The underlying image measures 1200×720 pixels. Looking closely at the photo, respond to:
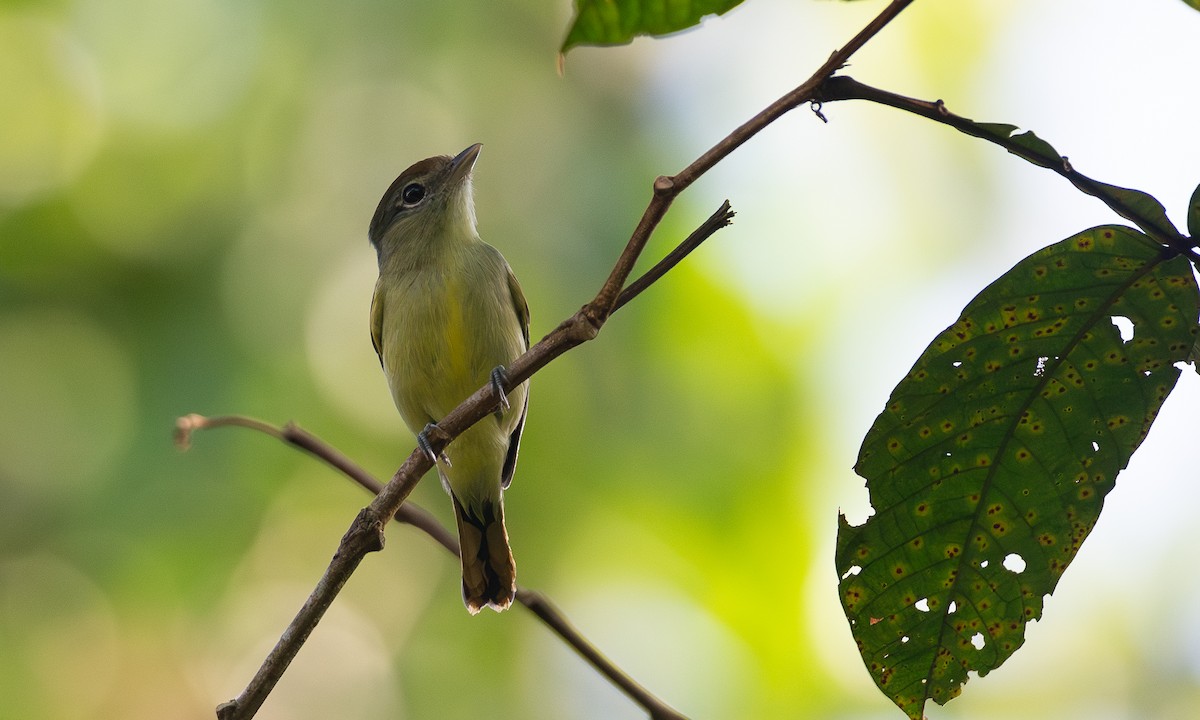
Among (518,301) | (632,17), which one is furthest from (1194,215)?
(518,301)

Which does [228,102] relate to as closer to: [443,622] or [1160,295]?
[443,622]

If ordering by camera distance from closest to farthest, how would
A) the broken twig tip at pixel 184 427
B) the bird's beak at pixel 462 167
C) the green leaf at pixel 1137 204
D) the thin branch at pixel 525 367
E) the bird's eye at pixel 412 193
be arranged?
the thin branch at pixel 525 367, the green leaf at pixel 1137 204, the broken twig tip at pixel 184 427, the bird's beak at pixel 462 167, the bird's eye at pixel 412 193

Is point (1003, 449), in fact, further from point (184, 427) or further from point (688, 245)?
point (184, 427)

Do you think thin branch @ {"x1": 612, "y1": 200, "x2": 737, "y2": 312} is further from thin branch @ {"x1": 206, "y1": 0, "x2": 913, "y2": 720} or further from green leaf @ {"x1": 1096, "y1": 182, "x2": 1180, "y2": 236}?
green leaf @ {"x1": 1096, "y1": 182, "x2": 1180, "y2": 236}

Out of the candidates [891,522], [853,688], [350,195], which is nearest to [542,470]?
[853,688]

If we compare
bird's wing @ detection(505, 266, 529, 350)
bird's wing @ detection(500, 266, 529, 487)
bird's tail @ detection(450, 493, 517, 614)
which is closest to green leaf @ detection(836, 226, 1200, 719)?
bird's tail @ detection(450, 493, 517, 614)

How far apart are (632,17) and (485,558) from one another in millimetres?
3145

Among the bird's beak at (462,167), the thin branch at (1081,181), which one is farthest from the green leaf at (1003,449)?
the bird's beak at (462,167)

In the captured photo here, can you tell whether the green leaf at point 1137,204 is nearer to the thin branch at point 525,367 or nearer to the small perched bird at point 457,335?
the thin branch at point 525,367

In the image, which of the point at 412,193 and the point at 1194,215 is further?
the point at 412,193

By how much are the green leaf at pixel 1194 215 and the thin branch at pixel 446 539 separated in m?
1.12

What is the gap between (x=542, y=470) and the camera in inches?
261

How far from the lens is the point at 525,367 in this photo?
65.7 inches

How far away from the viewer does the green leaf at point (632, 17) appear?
1.81 metres
